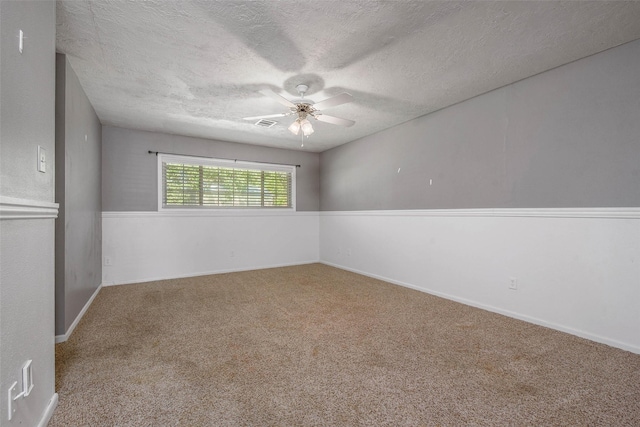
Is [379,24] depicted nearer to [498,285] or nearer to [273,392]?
[273,392]

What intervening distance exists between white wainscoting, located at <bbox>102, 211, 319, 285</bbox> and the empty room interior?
50mm

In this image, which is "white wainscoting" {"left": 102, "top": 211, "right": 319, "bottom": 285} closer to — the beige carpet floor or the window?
the window

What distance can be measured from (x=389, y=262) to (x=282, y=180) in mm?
2673

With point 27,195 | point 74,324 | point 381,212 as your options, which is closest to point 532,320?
point 381,212

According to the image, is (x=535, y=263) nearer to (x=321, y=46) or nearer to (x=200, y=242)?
(x=321, y=46)

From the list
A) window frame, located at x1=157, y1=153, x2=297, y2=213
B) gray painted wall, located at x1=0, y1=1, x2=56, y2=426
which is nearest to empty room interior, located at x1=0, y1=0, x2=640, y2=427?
gray painted wall, located at x1=0, y1=1, x2=56, y2=426

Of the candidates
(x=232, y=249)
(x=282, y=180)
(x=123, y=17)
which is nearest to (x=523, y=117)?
(x=123, y=17)

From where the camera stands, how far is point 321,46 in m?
2.27

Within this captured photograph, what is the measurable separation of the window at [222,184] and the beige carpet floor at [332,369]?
6.90 ft

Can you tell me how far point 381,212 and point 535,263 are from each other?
2166 mm

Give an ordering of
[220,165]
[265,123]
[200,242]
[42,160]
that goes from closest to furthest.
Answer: [42,160] → [265,123] → [200,242] → [220,165]

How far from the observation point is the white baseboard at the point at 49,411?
4.60 feet

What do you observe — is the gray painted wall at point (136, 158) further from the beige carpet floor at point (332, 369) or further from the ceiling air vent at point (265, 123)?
the beige carpet floor at point (332, 369)

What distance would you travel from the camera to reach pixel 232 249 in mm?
5152
